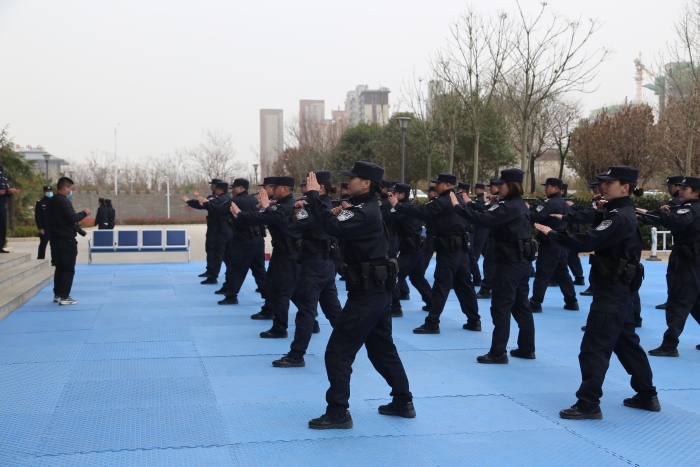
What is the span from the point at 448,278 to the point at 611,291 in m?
3.73

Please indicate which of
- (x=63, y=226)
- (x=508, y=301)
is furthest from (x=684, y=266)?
(x=63, y=226)

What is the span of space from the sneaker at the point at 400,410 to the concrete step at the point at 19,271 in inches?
343

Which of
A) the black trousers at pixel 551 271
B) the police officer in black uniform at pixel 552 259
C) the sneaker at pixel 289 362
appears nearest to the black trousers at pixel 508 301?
the sneaker at pixel 289 362

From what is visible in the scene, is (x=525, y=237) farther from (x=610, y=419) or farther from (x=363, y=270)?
(x=363, y=270)

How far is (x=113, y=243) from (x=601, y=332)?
16400mm

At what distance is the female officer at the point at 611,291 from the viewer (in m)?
5.38

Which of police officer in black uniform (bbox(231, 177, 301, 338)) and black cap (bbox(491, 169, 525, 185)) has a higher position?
black cap (bbox(491, 169, 525, 185))

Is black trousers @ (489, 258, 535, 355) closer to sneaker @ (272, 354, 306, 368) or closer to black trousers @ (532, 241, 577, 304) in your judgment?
sneaker @ (272, 354, 306, 368)

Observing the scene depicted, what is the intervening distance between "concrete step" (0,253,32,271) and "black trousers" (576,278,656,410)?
466 inches

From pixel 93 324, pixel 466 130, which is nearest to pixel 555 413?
pixel 93 324

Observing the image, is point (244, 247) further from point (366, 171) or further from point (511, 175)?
point (366, 171)

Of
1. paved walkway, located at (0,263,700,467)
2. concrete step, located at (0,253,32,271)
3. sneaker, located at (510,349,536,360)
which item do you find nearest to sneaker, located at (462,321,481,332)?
paved walkway, located at (0,263,700,467)

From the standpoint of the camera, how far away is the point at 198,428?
5234 millimetres

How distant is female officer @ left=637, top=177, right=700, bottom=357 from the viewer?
7.66m
